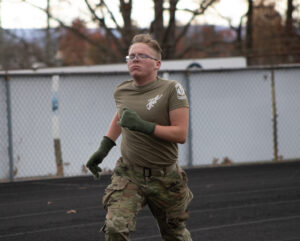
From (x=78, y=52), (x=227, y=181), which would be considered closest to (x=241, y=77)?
(x=227, y=181)

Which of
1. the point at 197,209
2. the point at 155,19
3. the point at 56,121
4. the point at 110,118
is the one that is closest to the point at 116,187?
the point at 197,209

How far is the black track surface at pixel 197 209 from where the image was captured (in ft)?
23.3

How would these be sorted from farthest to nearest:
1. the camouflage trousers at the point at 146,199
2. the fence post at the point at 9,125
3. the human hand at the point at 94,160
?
the fence post at the point at 9,125 → the human hand at the point at 94,160 → the camouflage trousers at the point at 146,199

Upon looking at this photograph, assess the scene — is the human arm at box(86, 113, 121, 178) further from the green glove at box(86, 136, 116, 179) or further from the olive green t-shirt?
the olive green t-shirt

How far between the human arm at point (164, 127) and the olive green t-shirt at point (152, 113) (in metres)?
0.06

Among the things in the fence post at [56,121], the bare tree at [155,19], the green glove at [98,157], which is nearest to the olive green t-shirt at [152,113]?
the green glove at [98,157]

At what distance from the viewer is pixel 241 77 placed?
546 inches

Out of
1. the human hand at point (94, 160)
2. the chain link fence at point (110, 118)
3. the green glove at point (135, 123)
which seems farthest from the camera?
the chain link fence at point (110, 118)

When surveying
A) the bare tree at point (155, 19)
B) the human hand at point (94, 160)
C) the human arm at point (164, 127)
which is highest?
the bare tree at point (155, 19)

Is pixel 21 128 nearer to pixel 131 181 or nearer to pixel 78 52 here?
pixel 131 181

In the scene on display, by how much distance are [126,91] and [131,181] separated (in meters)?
0.64

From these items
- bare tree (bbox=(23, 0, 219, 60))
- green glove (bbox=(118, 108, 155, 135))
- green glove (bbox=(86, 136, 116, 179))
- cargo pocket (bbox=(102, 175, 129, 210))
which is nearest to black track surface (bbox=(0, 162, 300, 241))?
green glove (bbox=(86, 136, 116, 179))

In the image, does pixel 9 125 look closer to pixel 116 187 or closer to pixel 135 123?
pixel 116 187

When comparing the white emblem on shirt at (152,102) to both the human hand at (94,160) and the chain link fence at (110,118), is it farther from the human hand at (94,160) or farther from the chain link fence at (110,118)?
the chain link fence at (110,118)
